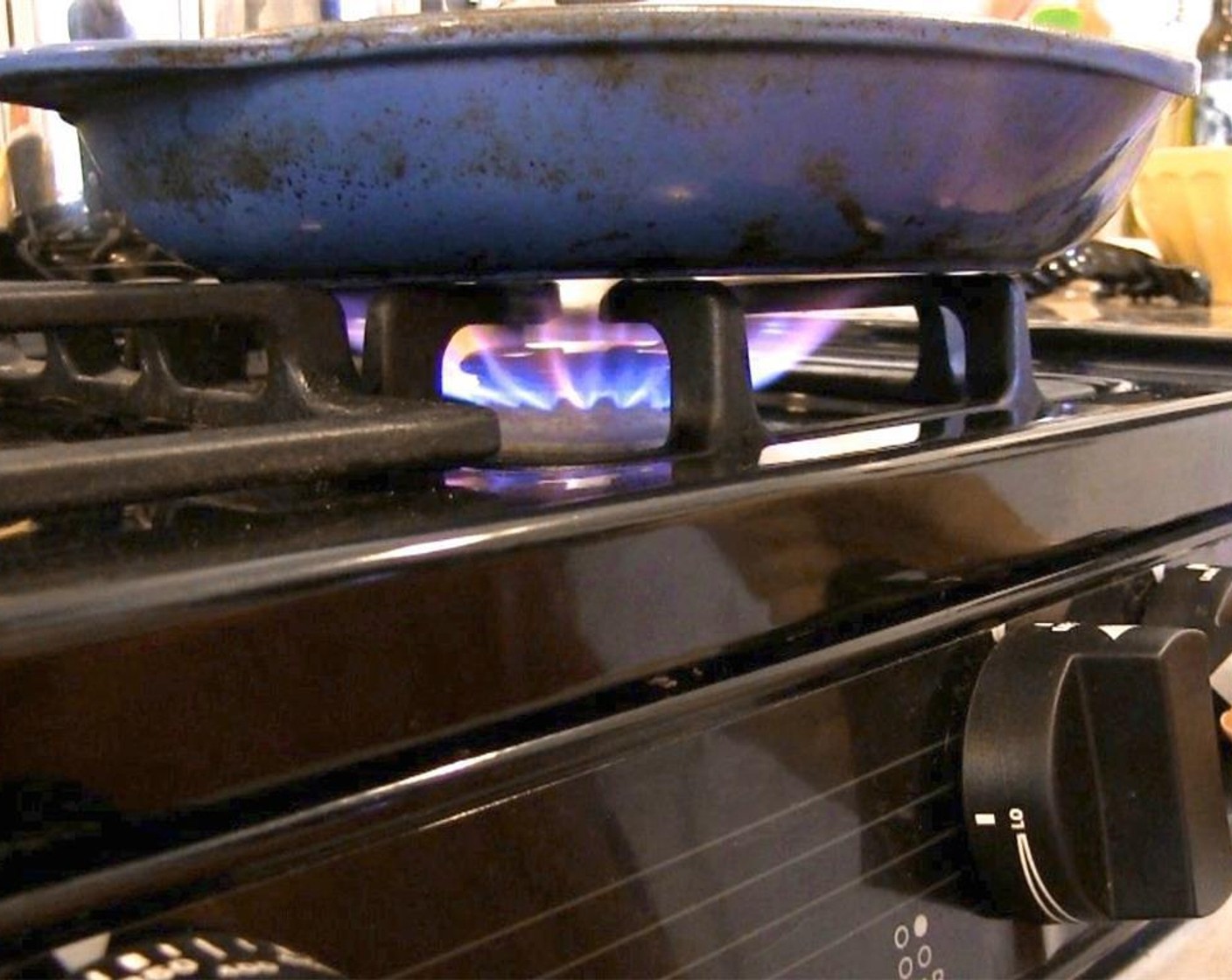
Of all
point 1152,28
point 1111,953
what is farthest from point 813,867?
point 1152,28

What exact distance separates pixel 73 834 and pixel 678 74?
0.24 m

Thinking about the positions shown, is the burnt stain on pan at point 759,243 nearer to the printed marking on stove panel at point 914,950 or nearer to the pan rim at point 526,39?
the pan rim at point 526,39

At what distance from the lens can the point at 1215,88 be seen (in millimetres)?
1536

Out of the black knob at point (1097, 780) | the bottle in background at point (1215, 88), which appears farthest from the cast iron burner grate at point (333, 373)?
the bottle in background at point (1215, 88)

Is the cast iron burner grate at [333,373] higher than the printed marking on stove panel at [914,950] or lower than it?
higher

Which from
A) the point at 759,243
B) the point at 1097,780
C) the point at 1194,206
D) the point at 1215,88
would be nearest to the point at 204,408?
the point at 759,243

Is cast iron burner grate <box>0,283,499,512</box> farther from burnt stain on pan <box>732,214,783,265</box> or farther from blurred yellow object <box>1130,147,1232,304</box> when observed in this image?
blurred yellow object <box>1130,147,1232,304</box>

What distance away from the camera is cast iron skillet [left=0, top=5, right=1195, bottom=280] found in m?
0.36

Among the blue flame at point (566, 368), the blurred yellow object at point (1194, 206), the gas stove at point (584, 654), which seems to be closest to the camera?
the gas stove at point (584, 654)

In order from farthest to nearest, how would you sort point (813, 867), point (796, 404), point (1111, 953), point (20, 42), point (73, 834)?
point (20, 42), point (796, 404), point (1111, 953), point (813, 867), point (73, 834)

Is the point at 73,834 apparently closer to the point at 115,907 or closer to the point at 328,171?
the point at 115,907

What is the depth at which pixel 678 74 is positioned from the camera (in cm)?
37

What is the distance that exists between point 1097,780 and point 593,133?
22 cm

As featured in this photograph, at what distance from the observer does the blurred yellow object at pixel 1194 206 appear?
1.11 m
